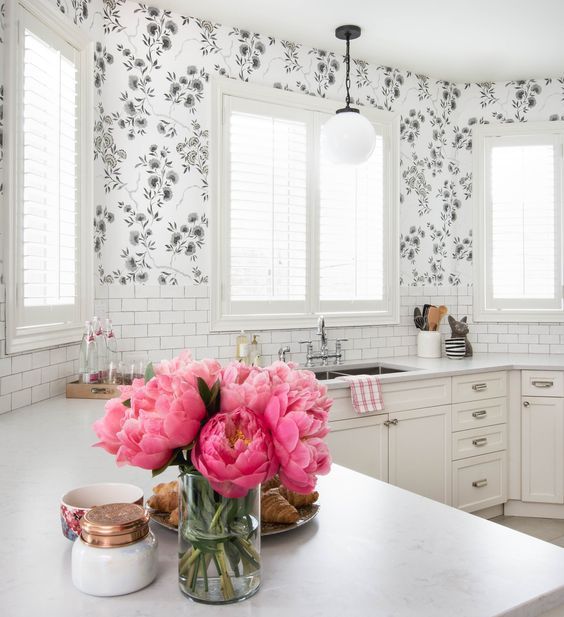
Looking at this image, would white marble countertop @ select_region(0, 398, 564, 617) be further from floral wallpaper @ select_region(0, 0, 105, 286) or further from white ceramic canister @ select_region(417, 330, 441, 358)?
white ceramic canister @ select_region(417, 330, 441, 358)

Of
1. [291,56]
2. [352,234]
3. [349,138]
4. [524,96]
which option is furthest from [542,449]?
[291,56]

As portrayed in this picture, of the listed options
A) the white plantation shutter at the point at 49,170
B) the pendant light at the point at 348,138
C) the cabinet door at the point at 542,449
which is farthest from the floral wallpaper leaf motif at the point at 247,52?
the cabinet door at the point at 542,449

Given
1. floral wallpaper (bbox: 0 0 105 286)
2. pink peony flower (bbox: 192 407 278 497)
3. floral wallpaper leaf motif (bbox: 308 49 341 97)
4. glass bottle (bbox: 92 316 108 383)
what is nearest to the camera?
pink peony flower (bbox: 192 407 278 497)

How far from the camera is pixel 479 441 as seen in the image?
144 inches

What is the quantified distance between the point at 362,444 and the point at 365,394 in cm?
28

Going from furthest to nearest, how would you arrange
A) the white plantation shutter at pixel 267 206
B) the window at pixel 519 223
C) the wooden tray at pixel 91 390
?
1. the window at pixel 519 223
2. the white plantation shutter at pixel 267 206
3. the wooden tray at pixel 91 390

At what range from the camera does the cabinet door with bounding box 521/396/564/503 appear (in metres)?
3.71

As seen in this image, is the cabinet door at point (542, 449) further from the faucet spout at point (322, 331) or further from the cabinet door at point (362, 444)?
the faucet spout at point (322, 331)

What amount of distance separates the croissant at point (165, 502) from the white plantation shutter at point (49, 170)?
1.61m

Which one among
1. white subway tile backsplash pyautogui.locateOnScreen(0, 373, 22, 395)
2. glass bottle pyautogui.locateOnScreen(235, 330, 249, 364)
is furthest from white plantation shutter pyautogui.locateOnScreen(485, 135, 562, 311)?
white subway tile backsplash pyautogui.locateOnScreen(0, 373, 22, 395)

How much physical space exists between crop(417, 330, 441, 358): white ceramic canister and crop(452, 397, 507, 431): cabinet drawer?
1.82 feet

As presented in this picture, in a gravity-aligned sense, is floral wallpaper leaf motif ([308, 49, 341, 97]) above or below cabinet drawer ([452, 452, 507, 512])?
above

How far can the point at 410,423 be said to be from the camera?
337 centimetres

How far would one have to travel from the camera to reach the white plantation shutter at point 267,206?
3.54 meters
